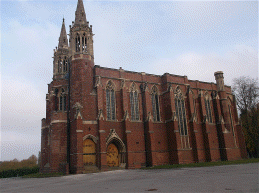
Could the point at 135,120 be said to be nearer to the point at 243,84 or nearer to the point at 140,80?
the point at 140,80

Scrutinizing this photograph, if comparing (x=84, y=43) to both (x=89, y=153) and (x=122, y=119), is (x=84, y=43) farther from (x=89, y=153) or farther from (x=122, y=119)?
(x=89, y=153)

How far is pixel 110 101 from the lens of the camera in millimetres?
30656

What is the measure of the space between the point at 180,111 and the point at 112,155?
12616 mm

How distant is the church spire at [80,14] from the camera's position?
3316 cm

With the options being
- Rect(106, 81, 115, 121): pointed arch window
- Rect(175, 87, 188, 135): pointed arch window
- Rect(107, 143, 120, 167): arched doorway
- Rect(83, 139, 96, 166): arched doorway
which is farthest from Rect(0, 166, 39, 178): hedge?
Rect(175, 87, 188, 135): pointed arch window

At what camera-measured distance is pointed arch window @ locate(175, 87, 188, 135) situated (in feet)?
114

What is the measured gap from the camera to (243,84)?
42500 millimetres

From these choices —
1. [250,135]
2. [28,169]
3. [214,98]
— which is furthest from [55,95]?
[250,135]

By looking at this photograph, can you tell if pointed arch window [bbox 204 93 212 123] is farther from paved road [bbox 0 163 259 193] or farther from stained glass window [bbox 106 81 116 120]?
paved road [bbox 0 163 259 193]

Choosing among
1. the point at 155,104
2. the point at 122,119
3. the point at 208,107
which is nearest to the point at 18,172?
the point at 122,119

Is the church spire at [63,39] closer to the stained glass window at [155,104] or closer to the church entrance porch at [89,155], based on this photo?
the stained glass window at [155,104]

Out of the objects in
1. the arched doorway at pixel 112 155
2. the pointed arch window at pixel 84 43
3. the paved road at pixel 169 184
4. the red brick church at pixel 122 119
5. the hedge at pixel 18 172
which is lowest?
the hedge at pixel 18 172

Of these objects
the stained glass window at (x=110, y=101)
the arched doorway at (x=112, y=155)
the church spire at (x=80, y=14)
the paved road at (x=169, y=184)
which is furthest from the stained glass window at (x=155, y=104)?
A: the paved road at (x=169, y=184)

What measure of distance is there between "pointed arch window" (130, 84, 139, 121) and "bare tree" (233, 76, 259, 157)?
21.8 meters
